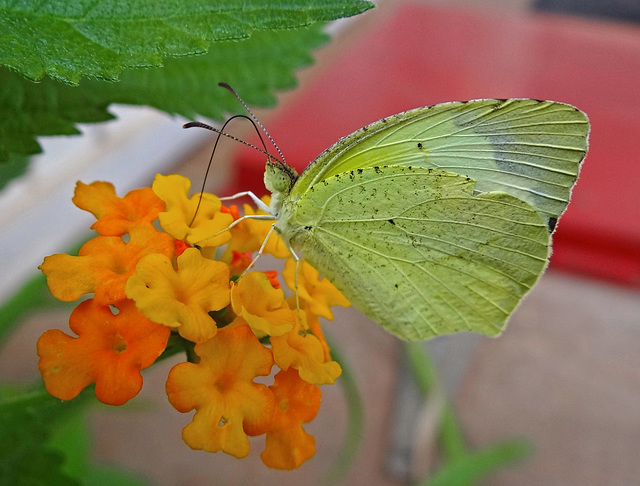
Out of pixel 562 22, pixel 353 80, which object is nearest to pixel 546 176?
pixel 353 80

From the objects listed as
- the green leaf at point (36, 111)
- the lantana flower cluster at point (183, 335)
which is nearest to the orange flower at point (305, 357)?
the lantana flower cluster at point (183, 335)

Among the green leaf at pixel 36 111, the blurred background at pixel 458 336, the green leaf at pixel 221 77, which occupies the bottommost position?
the blurred background at pixel 458 336

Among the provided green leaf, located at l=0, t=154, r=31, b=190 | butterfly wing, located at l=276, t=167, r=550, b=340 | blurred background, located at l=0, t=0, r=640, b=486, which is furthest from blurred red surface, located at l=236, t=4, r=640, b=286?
green leaf, located at l=0, t=154, r=31, b=190

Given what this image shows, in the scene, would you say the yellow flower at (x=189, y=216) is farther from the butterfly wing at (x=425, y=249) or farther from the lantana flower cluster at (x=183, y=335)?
the butterfly wing at (x=425, y=249)

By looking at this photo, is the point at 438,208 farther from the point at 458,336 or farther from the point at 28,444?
the point at 458,336

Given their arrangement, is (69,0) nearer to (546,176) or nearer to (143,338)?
(143,338)

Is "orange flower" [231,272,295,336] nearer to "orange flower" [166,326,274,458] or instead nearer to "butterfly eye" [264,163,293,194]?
"orange flower" [166,326,274,458]
